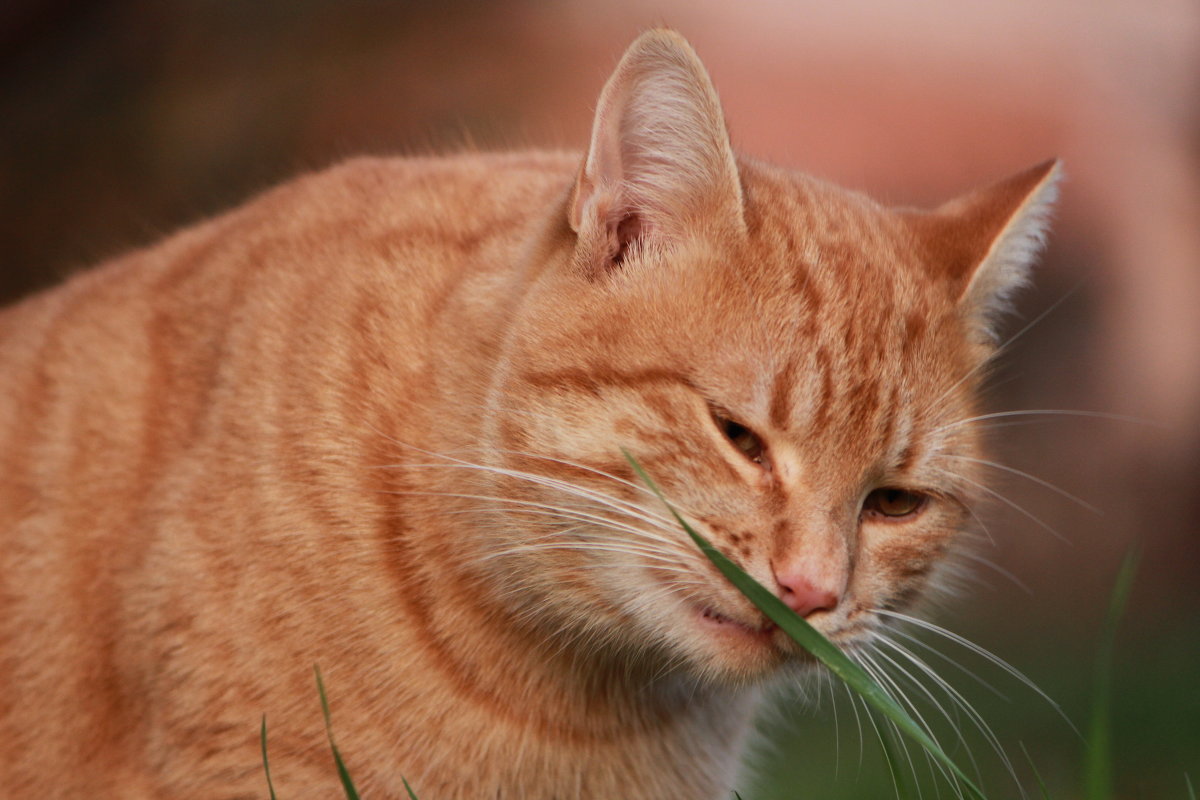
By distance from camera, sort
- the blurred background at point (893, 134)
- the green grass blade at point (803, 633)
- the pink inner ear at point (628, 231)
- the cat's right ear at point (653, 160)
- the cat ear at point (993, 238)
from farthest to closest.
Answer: the blurred background at point (893, 134) < the cat ear at point (993, 238) < the pink inner ear at point (628, 231) < the cat's right ear at point (653, 160) < the green grass blade at point (803, 633)

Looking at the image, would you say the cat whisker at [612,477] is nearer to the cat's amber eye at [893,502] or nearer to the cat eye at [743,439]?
the cat eye at [743,439]

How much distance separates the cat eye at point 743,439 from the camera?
75.2 inches

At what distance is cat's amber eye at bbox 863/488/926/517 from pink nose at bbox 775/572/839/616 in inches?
13.1

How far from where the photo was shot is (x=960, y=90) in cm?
560

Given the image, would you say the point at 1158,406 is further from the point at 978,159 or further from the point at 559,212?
the point at 559,212

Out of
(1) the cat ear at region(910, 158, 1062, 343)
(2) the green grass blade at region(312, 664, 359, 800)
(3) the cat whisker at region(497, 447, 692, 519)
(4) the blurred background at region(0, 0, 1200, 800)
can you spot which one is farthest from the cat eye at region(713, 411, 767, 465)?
(4) the blurred background at region(0, 0, 1200, 800)

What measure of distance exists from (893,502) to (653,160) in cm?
75

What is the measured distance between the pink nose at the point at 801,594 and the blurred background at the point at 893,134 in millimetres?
2914

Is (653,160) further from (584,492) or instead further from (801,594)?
(801,594)

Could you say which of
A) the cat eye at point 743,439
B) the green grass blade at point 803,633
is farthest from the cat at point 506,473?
the green grass blade at point 803,633

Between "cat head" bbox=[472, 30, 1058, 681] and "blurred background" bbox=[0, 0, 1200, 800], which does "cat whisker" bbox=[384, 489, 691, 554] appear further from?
"blurred background" bbox=[0, 0, 1200, 800]

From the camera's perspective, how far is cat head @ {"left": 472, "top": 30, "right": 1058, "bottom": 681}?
73.2 inches

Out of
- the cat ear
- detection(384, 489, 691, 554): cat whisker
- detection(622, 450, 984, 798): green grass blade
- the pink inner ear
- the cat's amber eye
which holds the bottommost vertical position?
detection(622, 450, 984, 798): green grass blade

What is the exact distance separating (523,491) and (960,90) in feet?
14.4
